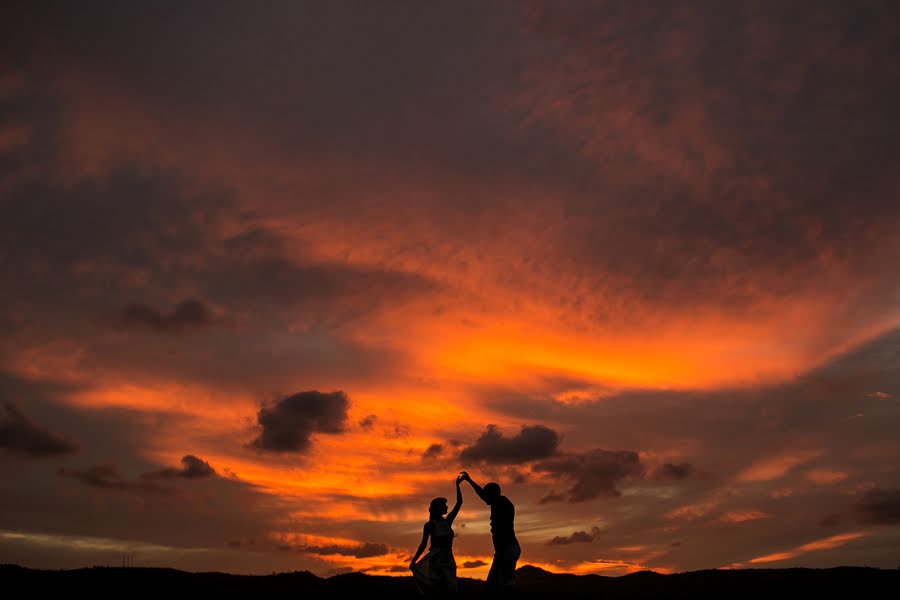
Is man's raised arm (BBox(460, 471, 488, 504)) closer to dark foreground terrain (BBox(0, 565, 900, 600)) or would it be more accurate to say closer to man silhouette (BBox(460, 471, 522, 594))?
man silhouette (BBox(460, 471, 522, 594))

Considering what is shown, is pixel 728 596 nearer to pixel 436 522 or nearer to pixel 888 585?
pixel 888 585

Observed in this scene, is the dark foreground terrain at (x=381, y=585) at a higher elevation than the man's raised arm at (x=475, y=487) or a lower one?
lower

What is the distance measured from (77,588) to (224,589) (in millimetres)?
4343

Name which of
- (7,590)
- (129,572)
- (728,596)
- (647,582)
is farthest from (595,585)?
(7,590)

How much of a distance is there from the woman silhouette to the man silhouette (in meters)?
1.03

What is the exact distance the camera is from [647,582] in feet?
93.7

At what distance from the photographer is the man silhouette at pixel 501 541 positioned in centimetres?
1906

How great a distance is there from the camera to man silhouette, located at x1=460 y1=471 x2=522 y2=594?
1906 cm

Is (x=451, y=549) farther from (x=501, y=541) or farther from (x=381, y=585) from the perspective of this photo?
(x=381, y=585)

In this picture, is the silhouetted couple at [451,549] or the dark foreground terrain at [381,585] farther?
the dark foreground terrain at [381,585]

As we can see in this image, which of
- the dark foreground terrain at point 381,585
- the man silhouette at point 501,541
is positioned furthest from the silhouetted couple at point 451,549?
the dark foreground terrain at point 381,585

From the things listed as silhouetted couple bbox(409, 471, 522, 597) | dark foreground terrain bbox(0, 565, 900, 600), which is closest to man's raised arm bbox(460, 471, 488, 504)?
silhouetted couple bbox(409, 471, 522, 597)

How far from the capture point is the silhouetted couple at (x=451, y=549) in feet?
62.8

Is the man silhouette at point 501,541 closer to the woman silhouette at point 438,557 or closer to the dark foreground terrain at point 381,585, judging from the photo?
the woman silhouette at point 438,557
